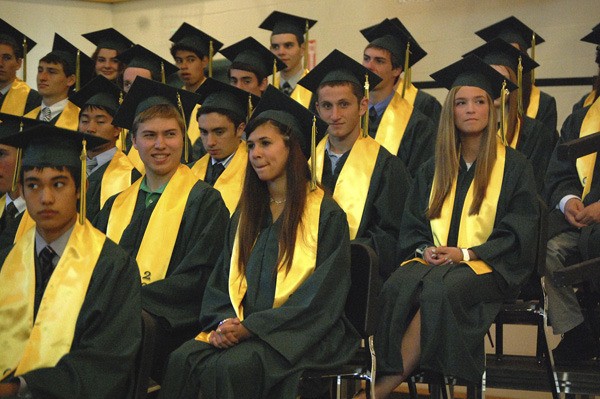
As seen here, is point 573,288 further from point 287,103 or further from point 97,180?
point 97,180

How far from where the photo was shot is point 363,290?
397 centimetres

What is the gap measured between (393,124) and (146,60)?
6.43 ft

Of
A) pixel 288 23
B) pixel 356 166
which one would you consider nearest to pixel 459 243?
pixel 356 166

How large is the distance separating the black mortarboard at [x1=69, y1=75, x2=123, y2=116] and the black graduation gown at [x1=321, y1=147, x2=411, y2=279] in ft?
4.97

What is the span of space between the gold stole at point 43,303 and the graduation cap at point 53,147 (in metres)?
0.16

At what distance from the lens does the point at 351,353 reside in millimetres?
3861

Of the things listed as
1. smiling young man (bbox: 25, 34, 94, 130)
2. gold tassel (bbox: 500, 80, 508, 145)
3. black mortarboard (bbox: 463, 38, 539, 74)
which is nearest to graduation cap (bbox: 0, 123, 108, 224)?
gold tassel (bbox: 500, 80, 508, 145)

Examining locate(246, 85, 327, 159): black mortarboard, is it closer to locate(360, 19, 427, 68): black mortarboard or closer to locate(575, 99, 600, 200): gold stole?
locate(575, 99, 600, 200): gold stole

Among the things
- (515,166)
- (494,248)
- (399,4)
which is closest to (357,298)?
(494,248)

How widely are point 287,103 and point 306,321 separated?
1.05 m

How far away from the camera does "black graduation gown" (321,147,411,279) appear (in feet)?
16.1

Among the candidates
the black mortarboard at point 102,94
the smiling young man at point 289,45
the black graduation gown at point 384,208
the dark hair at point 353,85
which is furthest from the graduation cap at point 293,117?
the smiling young man at point 289,45

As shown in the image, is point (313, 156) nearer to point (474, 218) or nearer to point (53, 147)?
point (474, 218)

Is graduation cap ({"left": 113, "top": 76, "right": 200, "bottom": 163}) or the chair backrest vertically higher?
graduation cap ({"left": 113, "top": 76, "right": 200, "bottom": 163})
